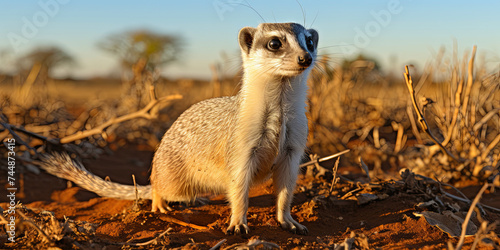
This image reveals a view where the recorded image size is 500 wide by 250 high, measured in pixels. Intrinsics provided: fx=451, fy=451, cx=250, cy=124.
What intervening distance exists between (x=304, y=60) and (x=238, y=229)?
1.22 meters

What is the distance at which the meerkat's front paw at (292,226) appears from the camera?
3.20 m

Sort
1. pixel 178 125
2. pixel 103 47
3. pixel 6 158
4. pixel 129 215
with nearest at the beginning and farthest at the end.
→ pixel 129 215, pixel 178 125, pixel 6 158, pixel 103 47

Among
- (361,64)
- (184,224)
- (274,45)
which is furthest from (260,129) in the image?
(361,64)

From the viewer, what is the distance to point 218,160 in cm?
346

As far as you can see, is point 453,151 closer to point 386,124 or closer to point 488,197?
point 488,197

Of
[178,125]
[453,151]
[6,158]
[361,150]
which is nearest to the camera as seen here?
[178,125]

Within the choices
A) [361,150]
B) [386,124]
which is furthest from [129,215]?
[386,124]

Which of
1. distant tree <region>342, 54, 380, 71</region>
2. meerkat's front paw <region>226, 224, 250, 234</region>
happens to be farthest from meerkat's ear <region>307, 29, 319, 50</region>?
distant tree <region>342, 54, 380, 71</region>

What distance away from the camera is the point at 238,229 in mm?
3057

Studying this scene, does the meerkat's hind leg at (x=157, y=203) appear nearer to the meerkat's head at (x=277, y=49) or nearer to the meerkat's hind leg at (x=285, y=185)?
the meerkat's hind leg at (x=285, y=185)

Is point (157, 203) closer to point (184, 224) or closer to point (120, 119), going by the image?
point (184, 224)

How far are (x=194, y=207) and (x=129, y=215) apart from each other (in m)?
0.65

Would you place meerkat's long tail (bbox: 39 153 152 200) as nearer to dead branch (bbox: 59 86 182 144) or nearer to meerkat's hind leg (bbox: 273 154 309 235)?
dead branch (bbox: 59 86 182 144)

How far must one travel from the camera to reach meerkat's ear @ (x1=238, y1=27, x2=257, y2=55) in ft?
11.2
